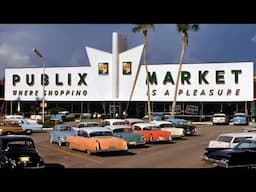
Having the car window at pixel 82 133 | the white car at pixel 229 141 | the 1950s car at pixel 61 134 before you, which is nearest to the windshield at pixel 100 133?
the car window at pixel 82 133

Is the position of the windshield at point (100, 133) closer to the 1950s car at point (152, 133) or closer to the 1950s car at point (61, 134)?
the 1950s car at point (61, 134)

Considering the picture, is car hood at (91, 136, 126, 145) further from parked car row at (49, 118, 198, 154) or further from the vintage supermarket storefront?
the vintage supermarket storefront

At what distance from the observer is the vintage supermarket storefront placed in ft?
165

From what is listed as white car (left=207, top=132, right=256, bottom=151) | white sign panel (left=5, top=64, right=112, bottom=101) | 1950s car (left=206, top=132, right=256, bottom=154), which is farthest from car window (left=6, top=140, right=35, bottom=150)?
white sign panel (left=5, top=64, right=112, bottom=101)

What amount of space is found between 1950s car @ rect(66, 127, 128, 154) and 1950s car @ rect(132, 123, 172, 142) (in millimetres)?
4113

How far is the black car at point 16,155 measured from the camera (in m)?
13.8

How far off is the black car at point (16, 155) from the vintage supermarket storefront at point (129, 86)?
33764mm

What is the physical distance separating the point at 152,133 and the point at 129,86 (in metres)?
30.8

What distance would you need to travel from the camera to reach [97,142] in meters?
18.8
